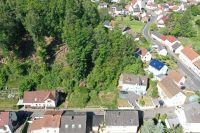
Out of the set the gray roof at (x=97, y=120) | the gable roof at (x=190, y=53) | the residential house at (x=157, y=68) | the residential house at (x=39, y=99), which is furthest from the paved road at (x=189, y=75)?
the residential house at (x=39, y=99)

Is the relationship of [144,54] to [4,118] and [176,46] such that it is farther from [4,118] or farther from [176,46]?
[4,118]

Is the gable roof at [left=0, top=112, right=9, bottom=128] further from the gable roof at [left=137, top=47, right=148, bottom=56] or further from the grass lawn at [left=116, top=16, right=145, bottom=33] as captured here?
the grass lawn at [left=116, top=16, right=145, bottom=33]

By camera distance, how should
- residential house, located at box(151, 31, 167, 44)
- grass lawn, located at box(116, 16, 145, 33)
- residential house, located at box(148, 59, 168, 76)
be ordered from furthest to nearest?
grass lawn, located at box(116, 16, 145, 33)
residential house, located at box(151, 31, 167, 44)
residential house, located at box(148, 59, 168, 76)

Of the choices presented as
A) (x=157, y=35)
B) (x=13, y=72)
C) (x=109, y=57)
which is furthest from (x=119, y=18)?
(x=13, y=72)

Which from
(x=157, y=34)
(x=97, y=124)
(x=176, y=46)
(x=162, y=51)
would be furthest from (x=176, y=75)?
(x=157, y=34)

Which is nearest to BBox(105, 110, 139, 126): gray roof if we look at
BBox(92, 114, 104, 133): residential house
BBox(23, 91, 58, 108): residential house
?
BBox(92, 114, 104, 133): residential house

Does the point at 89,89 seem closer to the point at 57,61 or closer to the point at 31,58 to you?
the point at 57,61
